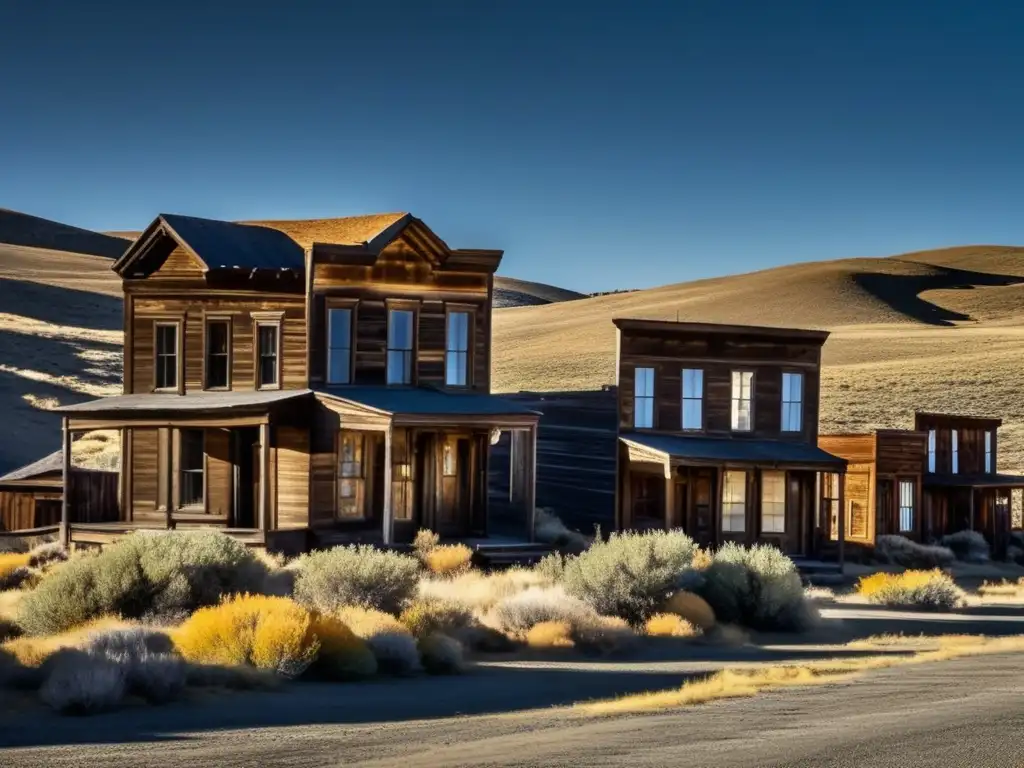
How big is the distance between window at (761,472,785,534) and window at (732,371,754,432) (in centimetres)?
113

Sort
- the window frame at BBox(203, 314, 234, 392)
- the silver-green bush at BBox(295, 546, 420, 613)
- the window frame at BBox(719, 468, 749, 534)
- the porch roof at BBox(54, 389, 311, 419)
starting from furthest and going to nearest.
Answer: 1. the window frame at BBox(719, 468, 749, 534)
2. the window frame at BBox(203, 314, 234, 392)
3. the porch roof at BBox(54, 389, 311, 419)
4. the silver-green bush at BBox(295, 546, 420, 613)

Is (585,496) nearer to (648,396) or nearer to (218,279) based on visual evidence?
(648,396)

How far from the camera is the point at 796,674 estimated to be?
17.3 meters

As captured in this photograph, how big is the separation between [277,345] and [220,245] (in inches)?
100

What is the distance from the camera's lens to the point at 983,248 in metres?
149

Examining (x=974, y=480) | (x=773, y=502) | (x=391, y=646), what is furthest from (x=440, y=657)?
(x=974, y=480)

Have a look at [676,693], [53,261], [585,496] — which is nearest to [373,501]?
[585,496]

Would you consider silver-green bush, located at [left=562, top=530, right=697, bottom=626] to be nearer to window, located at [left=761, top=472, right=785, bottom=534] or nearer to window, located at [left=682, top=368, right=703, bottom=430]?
window, located at [left=682, top=368, right=703, bottom=430]

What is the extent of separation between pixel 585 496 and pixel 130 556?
52.6ft

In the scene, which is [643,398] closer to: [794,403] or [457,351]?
[794,403]

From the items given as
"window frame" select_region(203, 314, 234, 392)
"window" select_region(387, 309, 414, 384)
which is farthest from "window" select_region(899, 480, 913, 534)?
"window frame" select_region(203, 314, 234, 392)

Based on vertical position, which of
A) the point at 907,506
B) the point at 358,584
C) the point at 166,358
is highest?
the point at 166,358

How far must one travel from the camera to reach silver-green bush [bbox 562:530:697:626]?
856 inches

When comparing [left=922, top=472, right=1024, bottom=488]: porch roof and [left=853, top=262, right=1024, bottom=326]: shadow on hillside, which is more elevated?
[left=853, top=262, right=1024, bottom=326]: shadow on hillside
